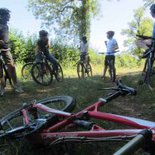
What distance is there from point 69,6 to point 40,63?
24.1 metres

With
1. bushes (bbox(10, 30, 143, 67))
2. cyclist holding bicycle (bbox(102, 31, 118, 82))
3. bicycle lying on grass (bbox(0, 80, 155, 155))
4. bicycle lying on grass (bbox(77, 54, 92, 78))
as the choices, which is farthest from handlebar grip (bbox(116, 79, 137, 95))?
bushes (bbox(10, 30, 143, 67))

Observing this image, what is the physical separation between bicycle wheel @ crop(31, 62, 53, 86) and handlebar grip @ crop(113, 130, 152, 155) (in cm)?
900

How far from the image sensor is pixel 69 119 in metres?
3.78

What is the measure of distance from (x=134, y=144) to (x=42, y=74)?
9415 millimetres

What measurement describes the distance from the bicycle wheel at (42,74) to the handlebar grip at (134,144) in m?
9.00

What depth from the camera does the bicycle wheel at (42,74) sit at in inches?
437

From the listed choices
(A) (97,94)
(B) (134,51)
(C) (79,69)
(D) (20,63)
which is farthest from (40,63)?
(B) (134,51)

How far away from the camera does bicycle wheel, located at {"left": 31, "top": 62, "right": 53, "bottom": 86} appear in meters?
11.1

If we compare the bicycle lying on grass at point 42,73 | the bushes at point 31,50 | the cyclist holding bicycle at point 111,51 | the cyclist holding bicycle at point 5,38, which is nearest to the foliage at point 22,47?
the bushes at point 31,50

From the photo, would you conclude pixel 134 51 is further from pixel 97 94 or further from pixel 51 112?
pixel 51 112

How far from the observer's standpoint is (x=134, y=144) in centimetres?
188

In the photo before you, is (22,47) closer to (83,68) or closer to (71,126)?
(83,68)

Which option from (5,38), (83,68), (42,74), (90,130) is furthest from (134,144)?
(83,68)

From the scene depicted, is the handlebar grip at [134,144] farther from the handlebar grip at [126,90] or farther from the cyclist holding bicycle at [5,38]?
the cyclist holding bicycle at [5,38]
